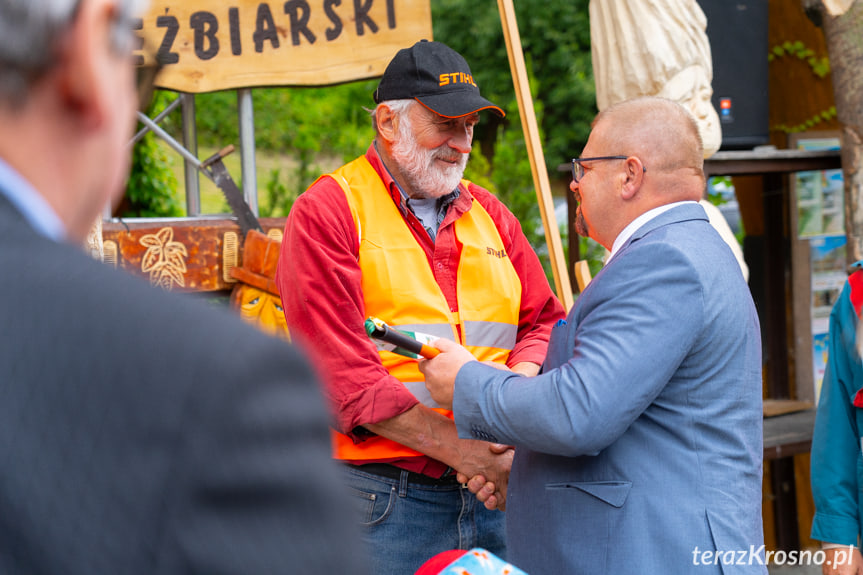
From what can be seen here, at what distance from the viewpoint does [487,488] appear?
1.82 meters

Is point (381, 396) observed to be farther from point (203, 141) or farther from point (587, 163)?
point (203, 141)

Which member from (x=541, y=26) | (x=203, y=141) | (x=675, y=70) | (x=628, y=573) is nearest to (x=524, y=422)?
(x=628, y=573)

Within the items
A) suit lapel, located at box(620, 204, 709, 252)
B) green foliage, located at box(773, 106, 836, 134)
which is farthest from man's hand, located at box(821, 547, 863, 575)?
green foliage, located at box(773, 106, 836, 134)

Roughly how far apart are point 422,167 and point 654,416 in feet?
2.93

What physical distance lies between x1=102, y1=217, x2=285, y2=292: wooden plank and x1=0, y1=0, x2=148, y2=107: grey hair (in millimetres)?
2934

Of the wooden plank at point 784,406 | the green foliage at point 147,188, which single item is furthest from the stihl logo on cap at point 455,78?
the green foliage at point 147,188

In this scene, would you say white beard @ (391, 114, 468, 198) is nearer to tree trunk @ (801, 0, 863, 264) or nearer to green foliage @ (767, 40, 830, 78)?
tree trunk @ (801, 0, 863, 264)

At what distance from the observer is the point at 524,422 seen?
1.44 meters

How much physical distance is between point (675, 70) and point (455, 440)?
2.09 metres

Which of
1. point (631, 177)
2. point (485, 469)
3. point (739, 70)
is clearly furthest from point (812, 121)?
point (485, 469)

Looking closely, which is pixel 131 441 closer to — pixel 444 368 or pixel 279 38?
pixel 444 368

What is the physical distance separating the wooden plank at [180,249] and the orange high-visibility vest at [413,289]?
1.63 metres

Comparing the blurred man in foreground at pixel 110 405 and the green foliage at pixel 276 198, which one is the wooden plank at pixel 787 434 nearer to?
the blurred man in foreground at pixel 110 405

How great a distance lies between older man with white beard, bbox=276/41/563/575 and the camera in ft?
5.87
